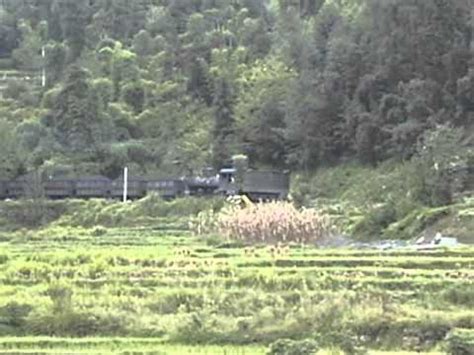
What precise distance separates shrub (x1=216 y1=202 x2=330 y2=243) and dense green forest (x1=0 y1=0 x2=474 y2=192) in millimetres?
6250

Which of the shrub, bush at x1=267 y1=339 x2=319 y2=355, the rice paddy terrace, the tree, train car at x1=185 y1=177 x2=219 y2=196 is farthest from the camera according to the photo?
the tree

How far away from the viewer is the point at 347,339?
50.6ft

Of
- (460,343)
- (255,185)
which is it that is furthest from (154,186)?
(460,343)

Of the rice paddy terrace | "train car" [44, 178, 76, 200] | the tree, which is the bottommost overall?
the rice paddy terrace

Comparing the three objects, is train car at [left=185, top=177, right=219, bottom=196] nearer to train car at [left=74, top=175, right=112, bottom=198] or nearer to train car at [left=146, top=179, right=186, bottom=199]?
train car at [left=146, top=179, right=186, bottom=199]

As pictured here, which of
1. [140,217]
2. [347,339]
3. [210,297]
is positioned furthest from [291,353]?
[140,217]

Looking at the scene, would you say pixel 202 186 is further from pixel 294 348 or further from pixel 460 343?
pixel 294 348

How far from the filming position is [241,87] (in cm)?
5450

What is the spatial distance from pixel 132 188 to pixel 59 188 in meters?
3.53

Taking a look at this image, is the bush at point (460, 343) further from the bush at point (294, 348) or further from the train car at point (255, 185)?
the train car at point (255, 185)

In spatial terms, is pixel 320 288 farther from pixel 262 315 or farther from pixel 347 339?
pixel 347 339

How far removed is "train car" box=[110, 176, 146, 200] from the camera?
4634 centimetres

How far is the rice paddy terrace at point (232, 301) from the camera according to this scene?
16891 millimetres

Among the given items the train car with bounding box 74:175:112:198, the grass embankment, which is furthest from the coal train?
the grass embankment
